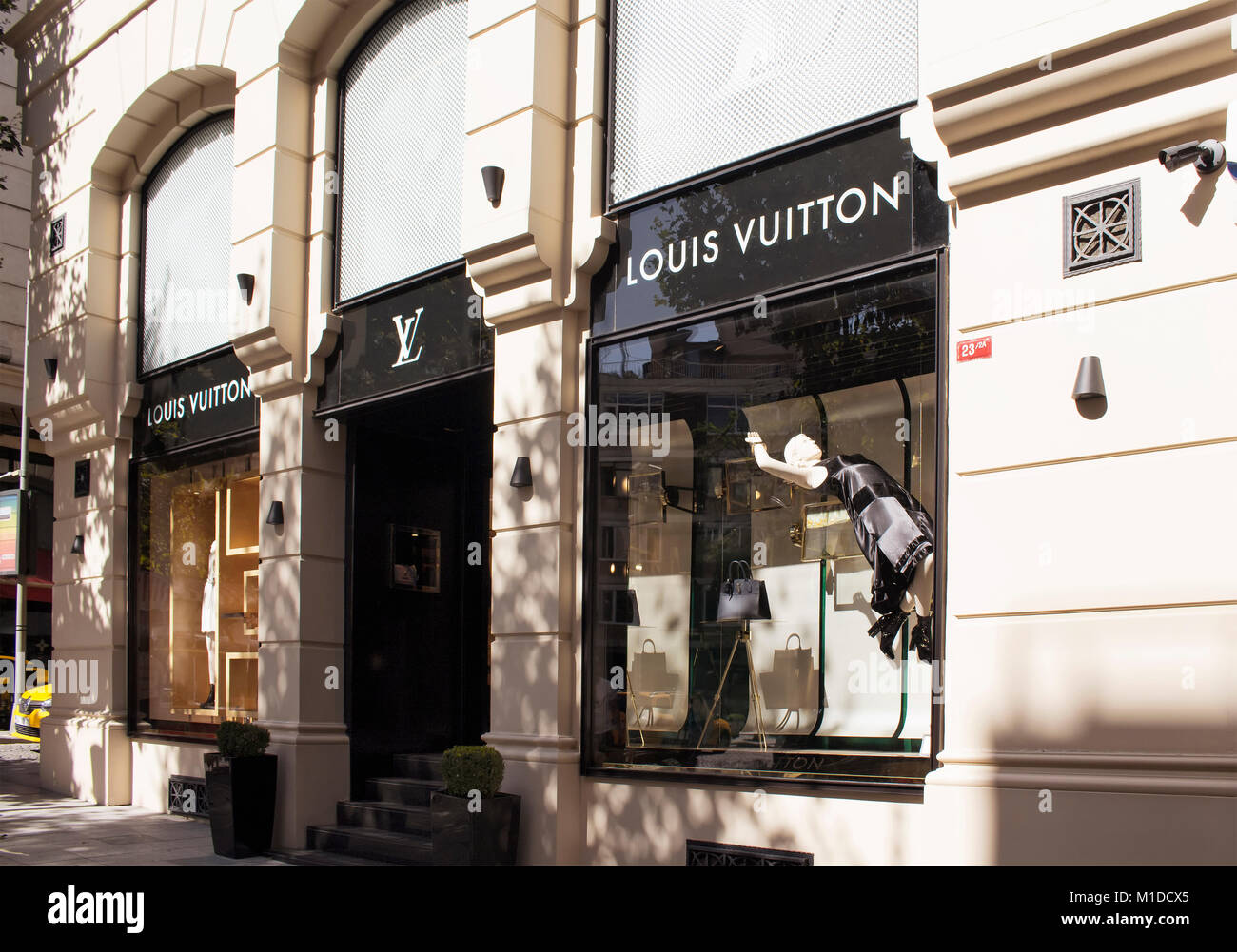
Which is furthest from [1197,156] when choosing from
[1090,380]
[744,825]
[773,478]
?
[744,825]

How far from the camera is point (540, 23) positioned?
830 cm

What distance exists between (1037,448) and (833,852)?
2.50 m

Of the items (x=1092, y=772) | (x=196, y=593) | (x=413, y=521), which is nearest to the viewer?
(x=1092, y=772)

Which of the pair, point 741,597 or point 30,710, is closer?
point 741,597

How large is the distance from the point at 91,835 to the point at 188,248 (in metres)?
6.09

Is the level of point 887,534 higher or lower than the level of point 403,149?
lower

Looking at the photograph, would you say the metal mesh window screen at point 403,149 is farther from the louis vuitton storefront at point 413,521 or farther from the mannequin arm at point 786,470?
the mannequin arm at point 786,470

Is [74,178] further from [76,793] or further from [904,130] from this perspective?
[904,130]

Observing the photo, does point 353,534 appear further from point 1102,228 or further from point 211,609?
point 1102,228

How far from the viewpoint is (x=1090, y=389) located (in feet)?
17.8

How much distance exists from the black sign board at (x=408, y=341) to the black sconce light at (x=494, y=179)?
0.89 metres

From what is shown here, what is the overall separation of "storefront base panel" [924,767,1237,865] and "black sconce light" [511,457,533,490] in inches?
140

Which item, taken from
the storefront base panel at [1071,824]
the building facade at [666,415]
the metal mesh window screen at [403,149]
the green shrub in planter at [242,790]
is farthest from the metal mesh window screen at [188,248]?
the storefront base panel at [1071,824]

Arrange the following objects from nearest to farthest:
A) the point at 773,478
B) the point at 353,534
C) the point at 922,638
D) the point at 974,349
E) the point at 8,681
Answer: the point at 974,349, the point at 922,638, the point at 773,478, the point at 353,534, the point at 8,681
